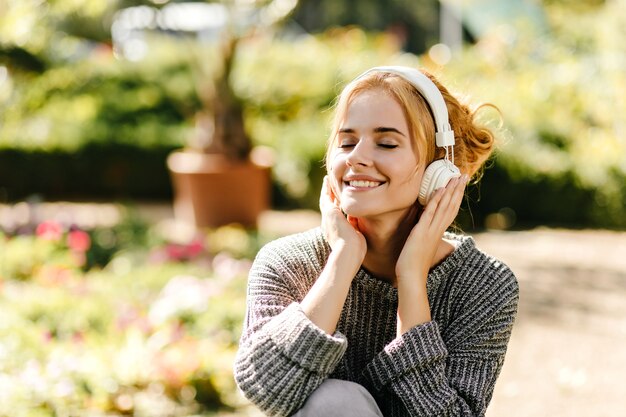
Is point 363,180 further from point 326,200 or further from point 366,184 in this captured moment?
point 326,200

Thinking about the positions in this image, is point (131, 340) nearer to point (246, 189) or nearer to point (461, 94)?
point (461, 94)

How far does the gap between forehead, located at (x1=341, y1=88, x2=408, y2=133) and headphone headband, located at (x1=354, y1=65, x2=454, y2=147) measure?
0.23 feet

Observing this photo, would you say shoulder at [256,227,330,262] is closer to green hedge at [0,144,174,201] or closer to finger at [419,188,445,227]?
finger at [419,188,445,227]

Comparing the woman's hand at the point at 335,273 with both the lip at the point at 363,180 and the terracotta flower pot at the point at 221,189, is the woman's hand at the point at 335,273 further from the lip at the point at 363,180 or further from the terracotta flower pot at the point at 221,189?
the terracotta flower pot at the point at 221,189

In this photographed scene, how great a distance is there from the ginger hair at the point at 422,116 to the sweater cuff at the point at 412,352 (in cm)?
46

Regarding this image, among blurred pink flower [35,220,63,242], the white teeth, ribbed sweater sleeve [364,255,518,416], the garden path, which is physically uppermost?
the white teeth

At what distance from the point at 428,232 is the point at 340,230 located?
24 cm

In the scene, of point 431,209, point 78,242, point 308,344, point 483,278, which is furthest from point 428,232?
point 78,242

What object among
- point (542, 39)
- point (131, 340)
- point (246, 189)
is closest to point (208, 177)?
point (246, 189)

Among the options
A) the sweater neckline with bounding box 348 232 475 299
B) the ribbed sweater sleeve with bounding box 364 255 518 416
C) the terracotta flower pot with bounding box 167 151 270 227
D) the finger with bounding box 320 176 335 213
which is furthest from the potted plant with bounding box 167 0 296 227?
the ribbed sweater sleeve with bounding box 364 255 518 416

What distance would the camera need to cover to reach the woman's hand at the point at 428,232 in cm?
227

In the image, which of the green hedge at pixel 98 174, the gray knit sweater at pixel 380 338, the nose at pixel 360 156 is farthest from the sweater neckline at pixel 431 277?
the green hedge at pixel 98 174

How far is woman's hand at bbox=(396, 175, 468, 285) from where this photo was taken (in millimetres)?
2266

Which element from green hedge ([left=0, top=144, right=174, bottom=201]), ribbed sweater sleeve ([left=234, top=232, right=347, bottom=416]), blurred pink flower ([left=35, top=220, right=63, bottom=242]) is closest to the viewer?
ribbed sweater sleeve ([left=234, top=232, right=347, bottom=416])
